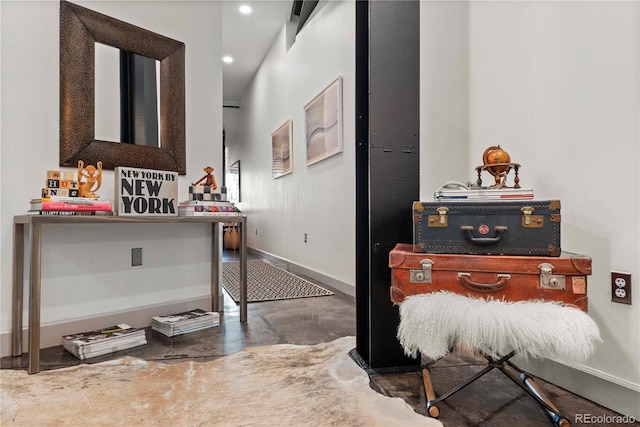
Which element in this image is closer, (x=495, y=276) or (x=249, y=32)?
(x=495, y=276)

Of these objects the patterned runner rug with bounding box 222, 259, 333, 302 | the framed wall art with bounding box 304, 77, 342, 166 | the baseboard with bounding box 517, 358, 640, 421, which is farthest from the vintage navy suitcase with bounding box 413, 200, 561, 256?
the framed wall art with bounding box 304, 77, 342, 166

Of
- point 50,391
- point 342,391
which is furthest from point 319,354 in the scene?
point 50,391

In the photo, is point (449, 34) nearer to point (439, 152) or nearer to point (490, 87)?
point (490, 87)

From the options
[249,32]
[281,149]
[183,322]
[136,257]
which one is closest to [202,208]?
[136,257]

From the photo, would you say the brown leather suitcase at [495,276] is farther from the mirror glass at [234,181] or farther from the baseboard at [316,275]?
the mirror glass at [234,181]

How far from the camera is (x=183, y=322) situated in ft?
6.91

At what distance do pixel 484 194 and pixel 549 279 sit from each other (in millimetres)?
343

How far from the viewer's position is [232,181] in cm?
852

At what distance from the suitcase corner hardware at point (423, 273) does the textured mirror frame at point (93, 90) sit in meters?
1.75

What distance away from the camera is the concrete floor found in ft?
4.13

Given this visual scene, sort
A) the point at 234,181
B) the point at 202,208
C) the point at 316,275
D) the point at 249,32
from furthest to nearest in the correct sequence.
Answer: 1. the point at 234,181
2. the point at 249,32
3. the point at 316,275
4. the point at 202,208

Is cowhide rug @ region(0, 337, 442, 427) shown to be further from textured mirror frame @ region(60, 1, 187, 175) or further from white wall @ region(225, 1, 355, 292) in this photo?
white wall @ region(225, 1, 355, 292)

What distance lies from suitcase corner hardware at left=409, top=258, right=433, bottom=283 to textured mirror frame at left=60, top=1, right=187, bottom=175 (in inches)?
69.1

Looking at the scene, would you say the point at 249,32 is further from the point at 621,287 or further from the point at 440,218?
the point at 621,287
